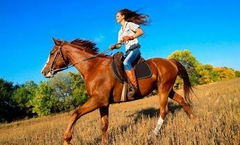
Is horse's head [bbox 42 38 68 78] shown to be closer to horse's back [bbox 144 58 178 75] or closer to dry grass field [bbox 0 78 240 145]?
dry grass field [bbox 0 78 240 145]

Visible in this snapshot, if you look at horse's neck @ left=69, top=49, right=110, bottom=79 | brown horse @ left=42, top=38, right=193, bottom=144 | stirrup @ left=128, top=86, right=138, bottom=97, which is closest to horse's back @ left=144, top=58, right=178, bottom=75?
brown horse @ left=42, top=38, right=193, bottom=144

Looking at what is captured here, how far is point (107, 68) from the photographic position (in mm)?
5879

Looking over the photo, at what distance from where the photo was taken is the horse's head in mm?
6285

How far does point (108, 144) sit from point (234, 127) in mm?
2883

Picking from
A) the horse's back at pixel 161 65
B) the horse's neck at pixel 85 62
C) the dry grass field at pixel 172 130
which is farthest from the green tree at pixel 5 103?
the horse's back at pixel 161 65

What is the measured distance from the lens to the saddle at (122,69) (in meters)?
5.75

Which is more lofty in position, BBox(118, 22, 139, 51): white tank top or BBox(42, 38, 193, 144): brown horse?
BBox(118, 22, 139, 51): white tank top

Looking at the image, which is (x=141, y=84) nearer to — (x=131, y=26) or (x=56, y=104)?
(x=131, y=26)

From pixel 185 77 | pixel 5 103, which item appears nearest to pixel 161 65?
pixel 185 77

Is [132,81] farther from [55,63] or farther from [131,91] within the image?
[55,63]

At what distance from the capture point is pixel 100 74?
18.8 ft

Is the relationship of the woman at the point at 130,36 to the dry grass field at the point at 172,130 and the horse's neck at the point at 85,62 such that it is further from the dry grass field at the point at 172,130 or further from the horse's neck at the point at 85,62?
the dry grass field at the point at 172,130

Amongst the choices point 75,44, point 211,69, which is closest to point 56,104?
point 75,44

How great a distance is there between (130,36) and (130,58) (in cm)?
60
